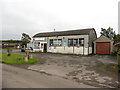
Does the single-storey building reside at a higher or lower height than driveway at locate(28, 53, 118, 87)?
higher

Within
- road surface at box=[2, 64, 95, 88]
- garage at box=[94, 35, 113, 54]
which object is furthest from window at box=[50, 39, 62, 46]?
road surface at box=[2, 64, 95, 88]

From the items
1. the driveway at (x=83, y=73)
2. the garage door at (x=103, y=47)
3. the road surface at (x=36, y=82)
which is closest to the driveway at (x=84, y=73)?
the driveway at (x=83, y=73)

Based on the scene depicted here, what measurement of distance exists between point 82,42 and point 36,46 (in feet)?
37.5

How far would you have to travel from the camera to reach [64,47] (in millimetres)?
21734

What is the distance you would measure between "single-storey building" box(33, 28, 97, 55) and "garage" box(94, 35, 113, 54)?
36.0 inches

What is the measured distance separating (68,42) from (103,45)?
7.12 m

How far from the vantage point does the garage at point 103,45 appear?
2042cm

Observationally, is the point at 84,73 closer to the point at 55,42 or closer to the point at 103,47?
the point at 103,47

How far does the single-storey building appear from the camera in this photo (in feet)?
64.8

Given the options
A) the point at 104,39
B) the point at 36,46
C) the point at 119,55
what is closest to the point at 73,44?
the point at 104,39

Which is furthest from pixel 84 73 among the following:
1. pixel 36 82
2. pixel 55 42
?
pixel 55 42

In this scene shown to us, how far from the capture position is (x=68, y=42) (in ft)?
70.2

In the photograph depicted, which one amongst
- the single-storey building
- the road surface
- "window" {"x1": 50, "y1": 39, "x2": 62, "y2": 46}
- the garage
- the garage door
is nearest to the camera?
the road surface

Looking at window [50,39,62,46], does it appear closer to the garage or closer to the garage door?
the garage
